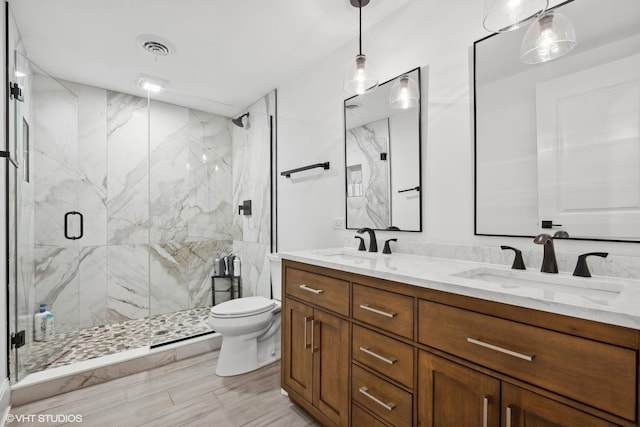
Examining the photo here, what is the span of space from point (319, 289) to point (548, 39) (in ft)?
4.75

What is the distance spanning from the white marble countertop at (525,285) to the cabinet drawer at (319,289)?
85 mm

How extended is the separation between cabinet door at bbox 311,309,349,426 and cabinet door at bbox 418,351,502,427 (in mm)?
422

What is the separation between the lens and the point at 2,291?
1.84m

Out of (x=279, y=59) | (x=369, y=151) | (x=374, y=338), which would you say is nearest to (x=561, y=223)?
(x=374, y=338)

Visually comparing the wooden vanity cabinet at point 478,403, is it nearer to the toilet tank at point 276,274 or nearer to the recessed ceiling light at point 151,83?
the toilet tank at point 276,274

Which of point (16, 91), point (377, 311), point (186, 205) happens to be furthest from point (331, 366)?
point (16, 91)

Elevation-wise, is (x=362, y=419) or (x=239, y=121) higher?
(x=239, y=121)

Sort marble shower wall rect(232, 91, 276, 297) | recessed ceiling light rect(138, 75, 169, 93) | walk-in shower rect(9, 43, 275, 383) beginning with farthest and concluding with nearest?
marble shower wall rect(232, 91, 276, 297) < recessed ceiling light rect(138, 75, 169, 93) < walk-in shower rect(9, 43, 275, 383)

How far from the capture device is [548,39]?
46.0 inches

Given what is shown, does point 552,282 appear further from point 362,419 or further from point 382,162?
point 382,162

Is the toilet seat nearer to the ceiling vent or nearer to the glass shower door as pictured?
the glass shower door

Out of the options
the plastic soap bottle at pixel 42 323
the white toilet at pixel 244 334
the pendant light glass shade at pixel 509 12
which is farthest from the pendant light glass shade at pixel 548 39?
the plastic soap bottle at pixel 42 323

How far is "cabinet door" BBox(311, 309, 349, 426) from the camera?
4.84ft

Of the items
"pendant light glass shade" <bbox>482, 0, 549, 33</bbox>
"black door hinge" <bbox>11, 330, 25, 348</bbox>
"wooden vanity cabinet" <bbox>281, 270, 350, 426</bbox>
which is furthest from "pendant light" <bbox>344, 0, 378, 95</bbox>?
"black door hinge" <bbox>11, 330, 25, 348</bbox>
